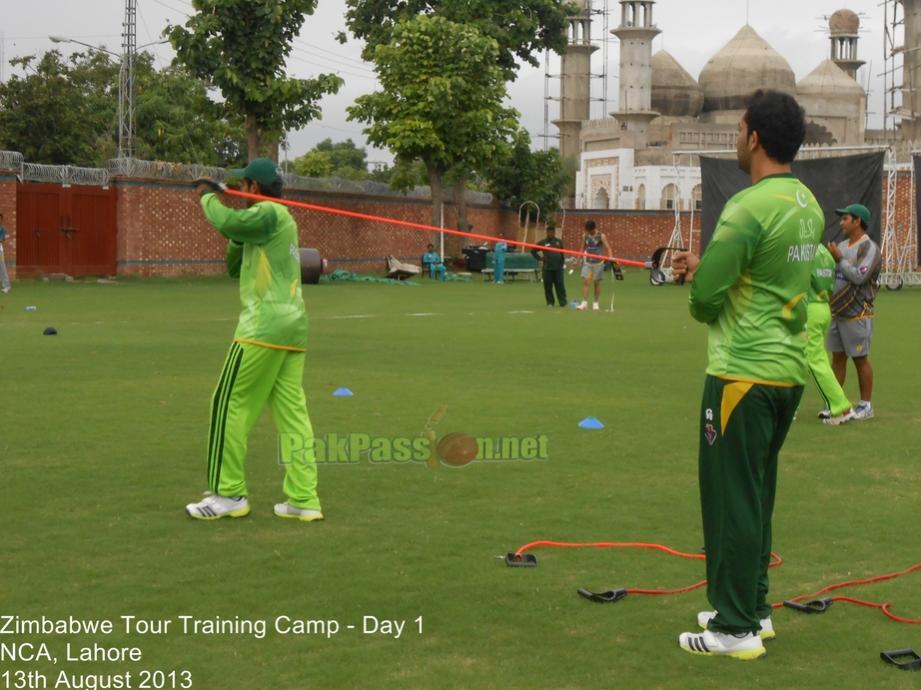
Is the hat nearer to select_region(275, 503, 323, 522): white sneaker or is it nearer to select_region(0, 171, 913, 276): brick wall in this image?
select_region(275, 503, 323, 522): white sneaker

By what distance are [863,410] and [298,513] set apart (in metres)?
5.97

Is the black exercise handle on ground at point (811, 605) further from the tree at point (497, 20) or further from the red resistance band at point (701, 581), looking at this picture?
the tree at point (497, 20)

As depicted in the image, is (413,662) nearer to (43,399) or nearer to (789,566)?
(789,566)

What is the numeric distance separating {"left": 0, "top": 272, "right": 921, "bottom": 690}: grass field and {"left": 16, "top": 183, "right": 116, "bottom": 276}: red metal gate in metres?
20.3

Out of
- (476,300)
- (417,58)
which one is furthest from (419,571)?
(417,58)

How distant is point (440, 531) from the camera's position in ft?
23.7

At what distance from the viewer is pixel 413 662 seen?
5.11m

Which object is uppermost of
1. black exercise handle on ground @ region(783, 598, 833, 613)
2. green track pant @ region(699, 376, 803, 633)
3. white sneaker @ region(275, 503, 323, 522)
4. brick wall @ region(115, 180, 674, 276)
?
brick wall @ region(115, 180, 674, 276)

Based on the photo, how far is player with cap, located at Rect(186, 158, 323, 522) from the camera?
7258mm

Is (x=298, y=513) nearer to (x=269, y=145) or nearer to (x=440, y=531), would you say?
(x=440, y=531)

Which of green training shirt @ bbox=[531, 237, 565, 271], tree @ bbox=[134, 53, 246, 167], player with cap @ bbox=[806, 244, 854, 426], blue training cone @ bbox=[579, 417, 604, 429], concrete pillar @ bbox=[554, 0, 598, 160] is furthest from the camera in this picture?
concrete pillar @ bbox=[554, 0, 598, 160]

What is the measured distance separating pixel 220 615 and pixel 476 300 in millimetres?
24440

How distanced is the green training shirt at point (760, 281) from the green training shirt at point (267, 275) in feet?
8.78

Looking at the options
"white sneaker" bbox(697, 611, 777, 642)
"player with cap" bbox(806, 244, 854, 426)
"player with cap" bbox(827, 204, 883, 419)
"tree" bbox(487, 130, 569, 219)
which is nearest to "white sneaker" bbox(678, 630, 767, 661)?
"white sneaker" bbox(697, 611, 777, 642)
